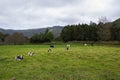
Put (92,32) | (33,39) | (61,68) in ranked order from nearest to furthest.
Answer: (61,68), (92,32), (33,39)

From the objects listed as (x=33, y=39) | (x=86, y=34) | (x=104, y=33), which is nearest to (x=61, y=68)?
(x=104, y=33)

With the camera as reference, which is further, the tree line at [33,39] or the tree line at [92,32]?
the tree line at [33,39]

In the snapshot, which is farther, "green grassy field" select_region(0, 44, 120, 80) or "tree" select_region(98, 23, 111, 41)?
"tree" select_region(98, 23, 111, 41)

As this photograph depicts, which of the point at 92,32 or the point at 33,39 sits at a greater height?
the point at 92,32

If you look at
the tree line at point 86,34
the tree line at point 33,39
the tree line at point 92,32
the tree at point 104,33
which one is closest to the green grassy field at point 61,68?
the tree at point 104,33

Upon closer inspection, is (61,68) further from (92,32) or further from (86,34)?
(86,34)

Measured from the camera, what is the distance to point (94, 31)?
4719 inches

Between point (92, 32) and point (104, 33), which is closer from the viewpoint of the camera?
point (104, 33)

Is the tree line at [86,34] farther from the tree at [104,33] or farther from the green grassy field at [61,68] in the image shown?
the green grassy field at [61,68]

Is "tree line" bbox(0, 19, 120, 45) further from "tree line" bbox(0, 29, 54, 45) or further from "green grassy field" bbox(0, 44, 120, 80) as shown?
"green grassy field" bbox(0, 44, 120, 80)

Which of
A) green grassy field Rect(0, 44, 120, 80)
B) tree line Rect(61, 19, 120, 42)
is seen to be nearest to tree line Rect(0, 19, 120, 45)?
tree line Rect(61, 19, 120, 42)

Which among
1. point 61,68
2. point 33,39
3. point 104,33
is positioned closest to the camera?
point 61,68

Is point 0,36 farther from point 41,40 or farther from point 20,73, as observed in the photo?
point 20,73

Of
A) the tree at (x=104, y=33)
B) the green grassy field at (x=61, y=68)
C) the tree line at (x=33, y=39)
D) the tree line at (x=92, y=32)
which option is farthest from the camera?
the tree line at (x=33, y=39)
